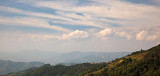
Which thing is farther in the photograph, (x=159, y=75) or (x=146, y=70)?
(x=146, y=70)

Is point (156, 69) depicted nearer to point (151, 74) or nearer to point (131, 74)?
point (151, 74)

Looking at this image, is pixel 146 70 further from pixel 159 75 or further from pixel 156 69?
pixel 159 75

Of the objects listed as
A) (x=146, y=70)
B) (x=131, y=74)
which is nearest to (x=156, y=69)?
(x=146, y=70)

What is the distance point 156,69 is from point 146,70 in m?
12.7

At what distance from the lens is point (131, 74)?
19875cm

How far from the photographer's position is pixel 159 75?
16962 cm

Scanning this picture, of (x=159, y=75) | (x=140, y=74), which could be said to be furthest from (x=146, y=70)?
(x=159, y=75)

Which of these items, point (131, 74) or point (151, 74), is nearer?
point (151, 74)

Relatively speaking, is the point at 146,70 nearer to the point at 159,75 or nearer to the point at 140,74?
the point at 140,74

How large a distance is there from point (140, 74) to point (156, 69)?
71.3 feet

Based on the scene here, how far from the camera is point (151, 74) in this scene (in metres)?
179

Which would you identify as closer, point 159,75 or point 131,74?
point 159,75

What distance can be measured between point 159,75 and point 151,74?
10409 mm

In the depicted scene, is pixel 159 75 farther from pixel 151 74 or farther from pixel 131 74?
pixel 131 74
